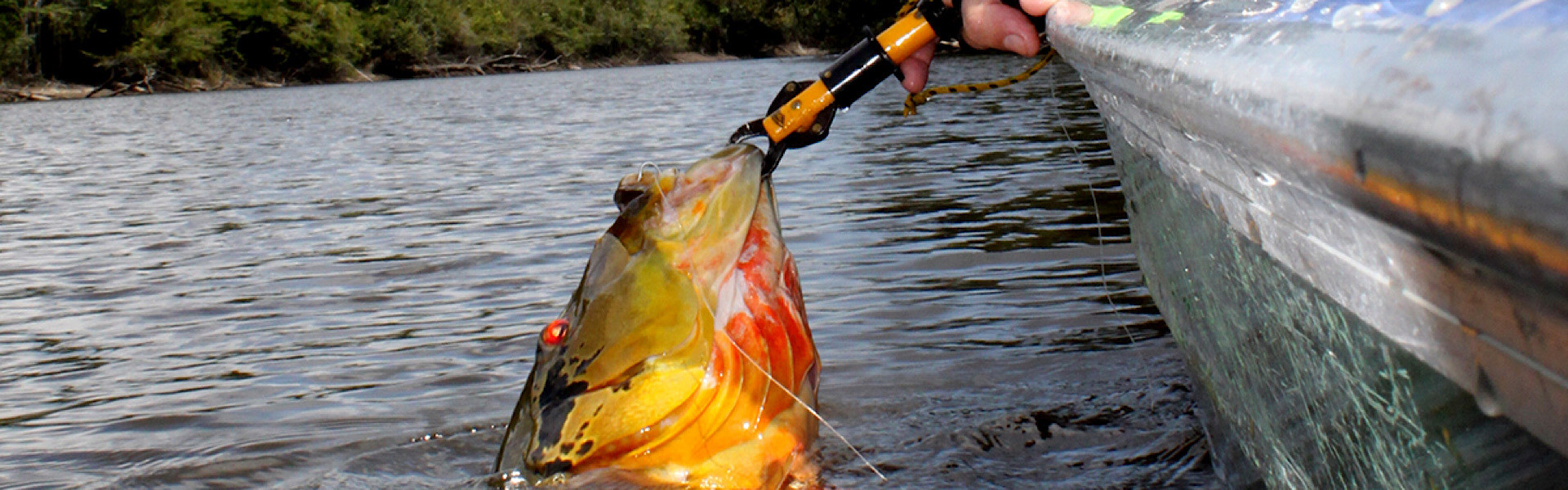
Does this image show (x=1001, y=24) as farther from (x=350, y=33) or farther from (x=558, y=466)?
(x=350, y=33)

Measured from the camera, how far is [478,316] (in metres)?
5.75

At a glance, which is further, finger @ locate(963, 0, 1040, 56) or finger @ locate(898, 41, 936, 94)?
finger @ locate(898, 41, 936, 94)

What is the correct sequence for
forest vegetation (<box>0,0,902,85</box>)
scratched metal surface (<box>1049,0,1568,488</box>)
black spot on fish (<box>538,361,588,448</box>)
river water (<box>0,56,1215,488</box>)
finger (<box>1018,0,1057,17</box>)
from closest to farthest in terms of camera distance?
scratched metal surface (<box>1049,0,1568,488</box>)
finger (<box>1018,0,1057,17</box>)
black spot on fish (<box>538,361,588,448</box>)
river water (<box>0,56,1215,488</box>)
forest vegetation (<box>0,0,902,85</box>)

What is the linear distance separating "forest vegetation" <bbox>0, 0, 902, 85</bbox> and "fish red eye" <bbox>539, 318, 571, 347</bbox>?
117 feet

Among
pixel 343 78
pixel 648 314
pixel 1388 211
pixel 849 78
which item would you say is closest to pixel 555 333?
pixel 648 314

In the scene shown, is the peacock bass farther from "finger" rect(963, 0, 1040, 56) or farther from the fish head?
"finger" rect(963, 0, 1040, 56)

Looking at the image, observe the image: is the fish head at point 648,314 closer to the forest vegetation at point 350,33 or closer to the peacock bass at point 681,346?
the peacock bass at point 681,346

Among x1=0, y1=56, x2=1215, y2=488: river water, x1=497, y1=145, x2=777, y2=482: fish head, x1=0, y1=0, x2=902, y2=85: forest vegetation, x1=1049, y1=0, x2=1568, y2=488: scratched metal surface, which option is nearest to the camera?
x1=1049, y1=0, x2=1568, y2=488: scratched metal surface

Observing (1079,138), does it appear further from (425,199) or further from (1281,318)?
(1281,318)

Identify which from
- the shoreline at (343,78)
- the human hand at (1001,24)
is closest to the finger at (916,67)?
the human hand at (1001,24)

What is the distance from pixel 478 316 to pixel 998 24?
378 cm

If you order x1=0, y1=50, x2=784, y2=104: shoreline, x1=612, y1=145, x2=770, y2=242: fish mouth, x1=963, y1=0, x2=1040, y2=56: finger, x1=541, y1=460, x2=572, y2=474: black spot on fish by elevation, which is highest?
x1=963, y1=0, x2=1040, y2=56: finger

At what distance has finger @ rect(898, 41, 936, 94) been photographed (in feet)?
8.77

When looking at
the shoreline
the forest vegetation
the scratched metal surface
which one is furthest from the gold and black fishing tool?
the shoreline
